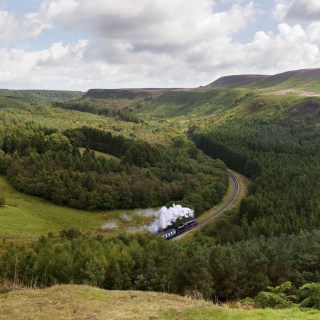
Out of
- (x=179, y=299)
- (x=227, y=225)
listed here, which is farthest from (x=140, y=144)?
(x=179, y=299)

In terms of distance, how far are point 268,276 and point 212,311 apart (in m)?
41.2

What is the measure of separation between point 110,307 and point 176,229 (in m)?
96.2

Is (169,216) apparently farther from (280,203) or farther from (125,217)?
(280,203)

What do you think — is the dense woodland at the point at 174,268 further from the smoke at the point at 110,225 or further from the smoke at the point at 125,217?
the smoke at the point at 125,217

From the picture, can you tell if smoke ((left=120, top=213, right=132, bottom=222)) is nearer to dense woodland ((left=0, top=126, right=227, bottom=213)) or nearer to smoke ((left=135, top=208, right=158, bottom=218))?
smoke ((left=135, top=208, right=158, bottom=218))

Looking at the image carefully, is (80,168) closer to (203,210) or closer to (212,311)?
(203,210)

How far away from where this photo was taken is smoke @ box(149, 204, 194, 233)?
12762cm

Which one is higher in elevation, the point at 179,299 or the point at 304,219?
the point at 179,299

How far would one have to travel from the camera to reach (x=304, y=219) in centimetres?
10656

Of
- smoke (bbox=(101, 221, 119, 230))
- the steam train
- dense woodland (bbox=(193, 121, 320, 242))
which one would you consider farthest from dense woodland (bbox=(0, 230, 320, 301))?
smoke (bbox=(101, 221, 119, 230))

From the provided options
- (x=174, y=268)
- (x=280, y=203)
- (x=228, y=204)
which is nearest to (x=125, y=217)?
(x=228, y=204)

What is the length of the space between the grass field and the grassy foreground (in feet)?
241

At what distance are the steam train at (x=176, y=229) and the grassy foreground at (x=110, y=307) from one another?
84.3 meters

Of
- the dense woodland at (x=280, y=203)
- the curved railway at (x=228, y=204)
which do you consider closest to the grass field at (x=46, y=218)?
the curved railway at (x=228, y=204)
